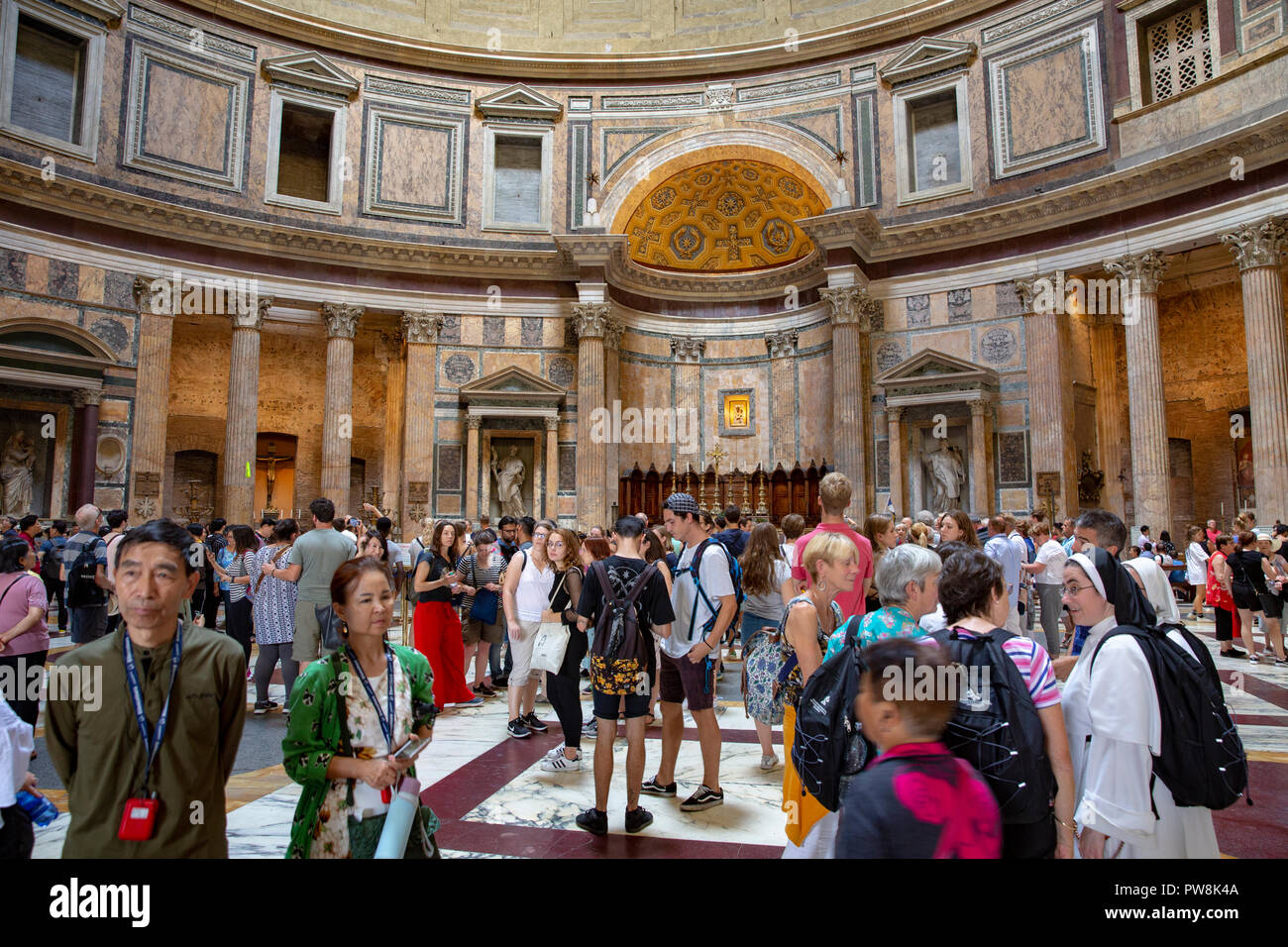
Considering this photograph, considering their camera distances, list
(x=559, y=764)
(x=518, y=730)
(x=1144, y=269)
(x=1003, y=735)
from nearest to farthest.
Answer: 1. (x=1003, y=735)
2. (x=559, y=764)
3. (x=518, y=730)
4. (x=1144, y=269)

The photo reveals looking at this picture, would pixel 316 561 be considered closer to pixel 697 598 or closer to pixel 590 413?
pixel 697 598

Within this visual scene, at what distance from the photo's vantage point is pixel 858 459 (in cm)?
1762

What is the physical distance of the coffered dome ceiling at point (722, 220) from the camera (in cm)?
2114

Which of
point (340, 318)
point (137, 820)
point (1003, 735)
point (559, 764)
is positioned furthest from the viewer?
point (340, 318)

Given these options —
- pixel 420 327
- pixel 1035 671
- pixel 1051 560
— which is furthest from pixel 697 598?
pixel 420 327

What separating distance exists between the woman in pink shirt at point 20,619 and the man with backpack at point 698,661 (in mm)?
3745

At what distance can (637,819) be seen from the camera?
Result: 4.08m

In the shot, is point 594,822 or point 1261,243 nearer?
point 594,822

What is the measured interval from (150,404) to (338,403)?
3.94m

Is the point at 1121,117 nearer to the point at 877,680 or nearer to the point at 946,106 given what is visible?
the point at 946,106

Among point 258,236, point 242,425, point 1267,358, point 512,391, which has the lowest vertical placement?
point 242,425

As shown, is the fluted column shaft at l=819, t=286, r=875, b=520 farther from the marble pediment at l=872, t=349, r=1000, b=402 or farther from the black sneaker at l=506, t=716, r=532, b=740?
the black sneaker at l=506, t=716, r=532, b=740

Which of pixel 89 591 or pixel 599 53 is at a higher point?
pixel 599 53
